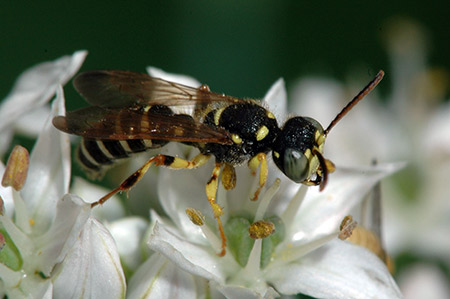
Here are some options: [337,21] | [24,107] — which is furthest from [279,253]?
[337,21]

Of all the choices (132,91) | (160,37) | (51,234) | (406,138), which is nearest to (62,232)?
(51,234)

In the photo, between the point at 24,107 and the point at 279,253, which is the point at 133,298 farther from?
the point at 24,107

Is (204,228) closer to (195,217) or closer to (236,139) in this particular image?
(195,217)

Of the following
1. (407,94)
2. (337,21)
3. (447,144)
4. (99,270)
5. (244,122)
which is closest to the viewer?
(99,270)

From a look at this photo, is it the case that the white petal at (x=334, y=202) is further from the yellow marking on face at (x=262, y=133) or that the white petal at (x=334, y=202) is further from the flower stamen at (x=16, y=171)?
the flower stamen at (x=16, y=171)

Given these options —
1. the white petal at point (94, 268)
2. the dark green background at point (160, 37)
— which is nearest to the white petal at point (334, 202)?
the white petal at point (94, 268)

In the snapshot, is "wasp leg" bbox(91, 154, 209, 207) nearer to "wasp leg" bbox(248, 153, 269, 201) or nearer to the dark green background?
"wasp leg" bbox(248, 153, 269, 201)

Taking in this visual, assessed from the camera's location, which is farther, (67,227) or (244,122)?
(244,122)
